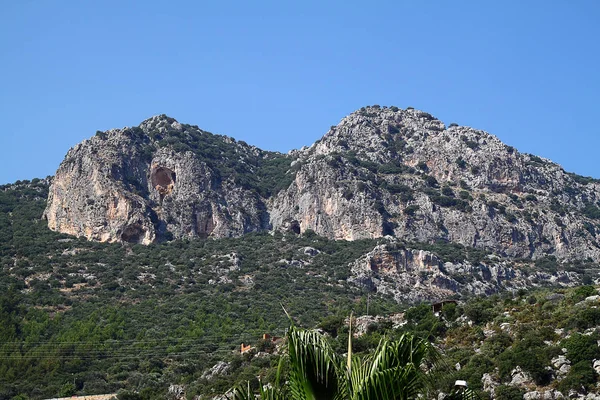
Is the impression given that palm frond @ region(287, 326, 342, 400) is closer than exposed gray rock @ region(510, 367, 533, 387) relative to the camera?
Yes

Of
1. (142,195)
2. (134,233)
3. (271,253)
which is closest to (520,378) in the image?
(271,253)

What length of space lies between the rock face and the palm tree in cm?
9733

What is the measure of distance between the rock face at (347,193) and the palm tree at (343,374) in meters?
97.3

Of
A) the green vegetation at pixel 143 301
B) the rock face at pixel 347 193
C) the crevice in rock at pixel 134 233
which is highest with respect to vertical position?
the rock face at pixel 347 193

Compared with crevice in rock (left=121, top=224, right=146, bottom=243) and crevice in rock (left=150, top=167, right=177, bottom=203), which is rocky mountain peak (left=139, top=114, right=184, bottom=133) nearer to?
crevice in rock (left=150, top=167, right=177, bottom=203)

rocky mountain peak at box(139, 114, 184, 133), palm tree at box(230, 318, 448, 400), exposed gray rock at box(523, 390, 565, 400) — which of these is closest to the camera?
palm tree at box(230, 318, 448, 400)

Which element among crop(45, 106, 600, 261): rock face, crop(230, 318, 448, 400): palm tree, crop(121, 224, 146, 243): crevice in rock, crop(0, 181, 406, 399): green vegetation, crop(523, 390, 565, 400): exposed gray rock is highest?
crop(45, 106, 600, 261): rock face

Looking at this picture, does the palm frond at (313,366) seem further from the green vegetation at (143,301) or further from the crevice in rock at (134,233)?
the crevice in rock at (134,233)

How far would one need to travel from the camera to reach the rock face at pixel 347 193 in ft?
356

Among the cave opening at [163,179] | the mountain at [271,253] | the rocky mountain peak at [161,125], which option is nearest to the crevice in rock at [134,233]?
the mountain at [271,253]

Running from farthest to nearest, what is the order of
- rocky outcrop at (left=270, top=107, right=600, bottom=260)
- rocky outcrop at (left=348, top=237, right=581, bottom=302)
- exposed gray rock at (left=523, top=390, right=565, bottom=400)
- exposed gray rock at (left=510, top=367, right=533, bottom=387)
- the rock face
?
the rock face → rocky outcrop at (left=270, top=107, right=600, bottom=260) → rocky outcrop at (left=348, top=237, right=581, bottom=302) → exposed gray rock at (left=510, top=367, right=533, bottom=387) → exposed gray rock at (left=523, top=390, right=565, bottom=400)

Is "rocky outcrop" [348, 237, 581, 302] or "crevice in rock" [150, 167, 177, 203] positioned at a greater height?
"crevice in rock" [150, 167, 177, 203]

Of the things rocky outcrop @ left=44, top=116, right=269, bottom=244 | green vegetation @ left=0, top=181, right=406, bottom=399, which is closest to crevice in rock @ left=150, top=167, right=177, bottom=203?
rocky outcrop @ left=44, top=116, right=269, bottom=244

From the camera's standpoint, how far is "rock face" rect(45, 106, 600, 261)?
108375 millimetres
